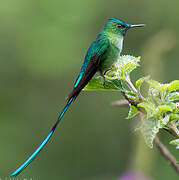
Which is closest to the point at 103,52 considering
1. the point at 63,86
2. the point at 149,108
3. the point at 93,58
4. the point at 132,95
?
the point at 93,58

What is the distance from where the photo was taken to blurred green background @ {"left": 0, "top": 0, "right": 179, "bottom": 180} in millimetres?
6320

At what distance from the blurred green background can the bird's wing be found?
2940 millimetres

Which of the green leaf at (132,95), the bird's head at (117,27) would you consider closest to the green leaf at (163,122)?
the green leaf at (132,95)

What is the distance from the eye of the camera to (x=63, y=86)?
24.6 ft

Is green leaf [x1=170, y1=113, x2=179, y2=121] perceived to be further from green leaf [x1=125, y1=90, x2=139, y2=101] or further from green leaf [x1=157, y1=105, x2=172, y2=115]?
green leaf [x1=125, y1=90, x2=139, y2=101]

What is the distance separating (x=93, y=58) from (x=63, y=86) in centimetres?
474

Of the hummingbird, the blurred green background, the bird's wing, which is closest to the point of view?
the bird's wing

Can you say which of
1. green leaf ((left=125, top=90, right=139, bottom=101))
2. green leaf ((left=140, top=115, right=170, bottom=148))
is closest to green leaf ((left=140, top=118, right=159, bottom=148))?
green leaf ((left=140, top=115, right=170, bottom=148))

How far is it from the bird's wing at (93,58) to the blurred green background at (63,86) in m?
2.94

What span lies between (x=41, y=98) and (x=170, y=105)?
616 centimetres

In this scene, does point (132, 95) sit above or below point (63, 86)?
above

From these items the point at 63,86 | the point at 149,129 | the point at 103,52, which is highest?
the point at 149,129

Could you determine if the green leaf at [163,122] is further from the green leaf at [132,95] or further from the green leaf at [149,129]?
the green leaf at [132,95]

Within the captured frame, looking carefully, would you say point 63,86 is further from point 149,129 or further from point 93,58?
point 149,129
